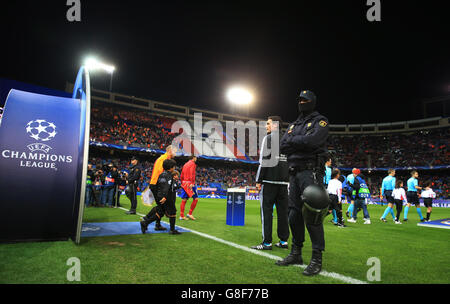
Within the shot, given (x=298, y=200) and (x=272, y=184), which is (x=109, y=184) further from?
(x=298, y=200)

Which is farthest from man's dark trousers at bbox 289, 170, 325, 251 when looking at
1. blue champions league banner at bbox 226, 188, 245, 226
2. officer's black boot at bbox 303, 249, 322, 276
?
blue champions league banner at bbox 226, 188, 245, 226

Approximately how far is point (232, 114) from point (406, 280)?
2101 inches

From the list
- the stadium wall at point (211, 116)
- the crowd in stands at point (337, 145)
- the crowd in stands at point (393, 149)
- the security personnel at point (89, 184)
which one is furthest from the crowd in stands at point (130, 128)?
the crowd in stands at point (393, 149)

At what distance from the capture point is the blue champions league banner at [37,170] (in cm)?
456

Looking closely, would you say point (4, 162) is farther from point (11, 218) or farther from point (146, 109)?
point (146, 109)

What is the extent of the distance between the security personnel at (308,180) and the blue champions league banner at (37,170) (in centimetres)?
375

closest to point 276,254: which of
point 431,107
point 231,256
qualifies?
point 231,256

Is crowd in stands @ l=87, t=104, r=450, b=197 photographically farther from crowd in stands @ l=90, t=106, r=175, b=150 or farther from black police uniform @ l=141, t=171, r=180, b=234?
black police uniform @ l=141, t=171, r=180, b=234

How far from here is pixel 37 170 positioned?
4727 mm

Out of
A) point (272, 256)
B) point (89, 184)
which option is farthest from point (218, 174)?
point (272, 256)

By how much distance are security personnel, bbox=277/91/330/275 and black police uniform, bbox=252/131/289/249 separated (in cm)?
103

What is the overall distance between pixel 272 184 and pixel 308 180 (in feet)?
4.58

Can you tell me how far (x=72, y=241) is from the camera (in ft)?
16.3
